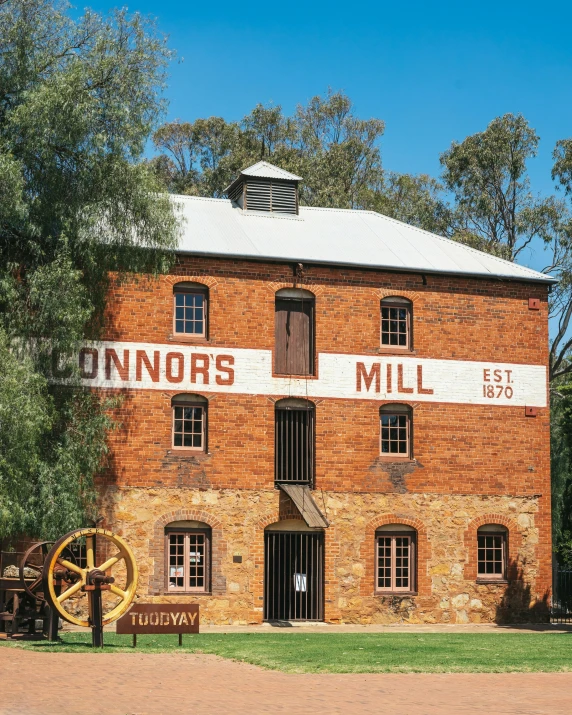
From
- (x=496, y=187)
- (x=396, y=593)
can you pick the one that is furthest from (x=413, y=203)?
(x=396, y=593)

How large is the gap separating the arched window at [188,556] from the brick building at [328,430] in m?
0.05

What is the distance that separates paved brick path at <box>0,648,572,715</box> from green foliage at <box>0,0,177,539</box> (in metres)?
7.58

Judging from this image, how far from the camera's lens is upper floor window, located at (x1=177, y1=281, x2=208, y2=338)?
92.0 ft

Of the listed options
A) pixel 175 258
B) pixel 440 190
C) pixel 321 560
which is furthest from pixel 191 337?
pixel 440 190

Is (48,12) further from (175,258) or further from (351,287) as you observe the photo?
(351,287)

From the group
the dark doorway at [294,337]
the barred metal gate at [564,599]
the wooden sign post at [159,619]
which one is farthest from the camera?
the barred metal gate at [564,599]

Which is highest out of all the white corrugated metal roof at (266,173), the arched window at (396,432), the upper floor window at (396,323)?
the white corrugated metal roof at (266,173)

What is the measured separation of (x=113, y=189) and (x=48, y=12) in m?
4.19

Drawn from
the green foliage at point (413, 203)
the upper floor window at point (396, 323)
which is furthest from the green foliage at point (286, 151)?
the upper floor window at point (396, 323)

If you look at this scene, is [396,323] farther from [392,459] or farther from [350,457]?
[350,457]

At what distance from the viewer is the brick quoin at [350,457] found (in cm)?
2711

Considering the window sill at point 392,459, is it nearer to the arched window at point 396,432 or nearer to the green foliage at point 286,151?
the arched window at point 396,432

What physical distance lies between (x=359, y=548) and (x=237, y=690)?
14065mm

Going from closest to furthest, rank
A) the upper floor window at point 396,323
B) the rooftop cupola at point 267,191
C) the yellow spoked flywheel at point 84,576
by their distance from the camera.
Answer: the yellow spoked flywheel at point 84,576 < the upper floor window at point 396,323 < the rooftop cupola at point 267,191
